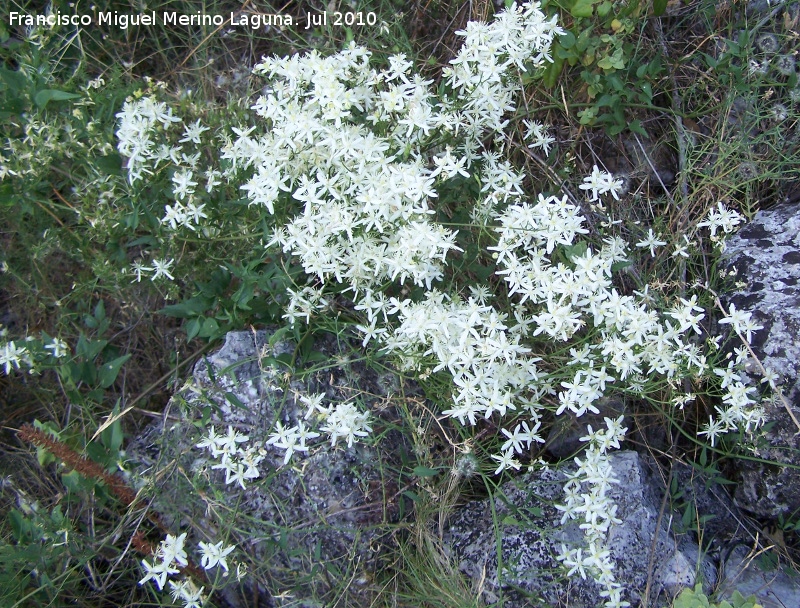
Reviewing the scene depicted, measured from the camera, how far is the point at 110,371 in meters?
3.42

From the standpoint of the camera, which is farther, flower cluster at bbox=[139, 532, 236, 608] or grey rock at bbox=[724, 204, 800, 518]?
grey rock at bbox=[724, 204, 800, 518]

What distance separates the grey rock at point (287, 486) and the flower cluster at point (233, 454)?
143mm

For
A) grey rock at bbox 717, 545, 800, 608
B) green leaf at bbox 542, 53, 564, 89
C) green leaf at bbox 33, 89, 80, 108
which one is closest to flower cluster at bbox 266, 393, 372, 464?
grey rock at bbox 717, 545, 800, 608

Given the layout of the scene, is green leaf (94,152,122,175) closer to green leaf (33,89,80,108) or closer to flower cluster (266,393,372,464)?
green leaf (33,89,80,108)

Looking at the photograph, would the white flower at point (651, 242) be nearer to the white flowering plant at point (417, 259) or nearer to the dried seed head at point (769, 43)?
the white flowering plant at point (417, 259)

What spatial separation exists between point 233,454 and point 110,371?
949 millimetres

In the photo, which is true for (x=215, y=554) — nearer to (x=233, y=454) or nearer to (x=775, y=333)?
(x=233, y=454)

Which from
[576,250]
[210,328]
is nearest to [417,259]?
[576,250]

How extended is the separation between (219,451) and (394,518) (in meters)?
0.95

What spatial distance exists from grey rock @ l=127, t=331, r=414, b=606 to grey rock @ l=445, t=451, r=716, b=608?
50cm

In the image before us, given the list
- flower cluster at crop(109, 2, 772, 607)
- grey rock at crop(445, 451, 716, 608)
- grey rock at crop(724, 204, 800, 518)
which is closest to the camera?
flower cluster at crop(109, 2, 772, 607)

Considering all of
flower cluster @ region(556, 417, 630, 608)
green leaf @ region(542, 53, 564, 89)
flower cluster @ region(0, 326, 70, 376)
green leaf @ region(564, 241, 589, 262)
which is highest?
green leaf @ region(542, 53, 564, 89)

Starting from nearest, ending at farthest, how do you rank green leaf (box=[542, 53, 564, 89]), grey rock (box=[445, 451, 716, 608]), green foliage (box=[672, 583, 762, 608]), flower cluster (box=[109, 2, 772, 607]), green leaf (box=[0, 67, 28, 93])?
→ green foliage (box=[672, 583, 762, 608]) < flower cluster (box=[109, 2, 772, 607]) < grey rock (box=[445, 451, 716, 608]) < green leaf (box=[0, 67, 28, 93]) < green leaf (box=[542, 53, 564, 89])

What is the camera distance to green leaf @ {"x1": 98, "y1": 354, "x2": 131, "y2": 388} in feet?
11.0
